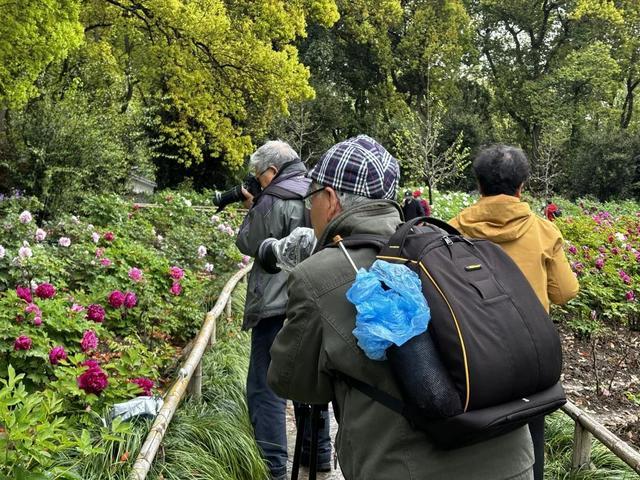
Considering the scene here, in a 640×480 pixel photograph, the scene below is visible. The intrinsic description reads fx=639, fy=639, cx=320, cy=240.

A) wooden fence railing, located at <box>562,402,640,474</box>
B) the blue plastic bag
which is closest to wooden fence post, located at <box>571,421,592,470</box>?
wooden fence railing, located at <box>562,402,640,474</box>

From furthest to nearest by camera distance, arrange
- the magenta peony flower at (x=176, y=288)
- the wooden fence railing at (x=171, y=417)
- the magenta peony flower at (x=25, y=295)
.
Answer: the magenta peony flower at (x=176, y=288), the magenta peony flower at (x=25, y=295), the wooden fence railing at (x=171, y=417)

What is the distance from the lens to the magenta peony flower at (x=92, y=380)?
10.2ft

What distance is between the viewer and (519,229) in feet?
9.17

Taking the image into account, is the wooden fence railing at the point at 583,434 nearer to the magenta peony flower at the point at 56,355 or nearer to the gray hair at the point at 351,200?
the gray hair at the point at 351,200

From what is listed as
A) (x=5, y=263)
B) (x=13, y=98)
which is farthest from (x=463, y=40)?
(x=5, y=263)

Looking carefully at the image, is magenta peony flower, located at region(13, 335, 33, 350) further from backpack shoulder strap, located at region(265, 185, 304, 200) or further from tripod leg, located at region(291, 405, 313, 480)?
tripod leg, located at region(291, 405, 313, 480)

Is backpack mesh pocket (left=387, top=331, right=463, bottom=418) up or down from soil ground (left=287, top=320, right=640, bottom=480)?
up

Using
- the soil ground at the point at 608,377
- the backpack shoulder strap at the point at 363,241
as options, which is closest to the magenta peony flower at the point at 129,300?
the backpack shoulder strap at the point at 363,241

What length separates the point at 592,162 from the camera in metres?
28.9

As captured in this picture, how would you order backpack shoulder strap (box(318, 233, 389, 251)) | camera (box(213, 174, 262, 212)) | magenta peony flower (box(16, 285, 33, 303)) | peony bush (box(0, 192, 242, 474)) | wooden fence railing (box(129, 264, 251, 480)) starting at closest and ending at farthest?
backpack shoulder strap (box(318, 233, 389, 251))
wooden fence railing (box(129, 264, 251, 480))
peony bush (box(0, 192, 242, 474))
camera (box(213, 174, 262, 212))
magenta peony flower (box(16, 285, 33, 303))

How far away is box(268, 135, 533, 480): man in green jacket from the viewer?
1.59 m

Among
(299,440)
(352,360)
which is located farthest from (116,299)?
(352,360)

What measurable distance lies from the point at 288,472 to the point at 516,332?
268 centimetres

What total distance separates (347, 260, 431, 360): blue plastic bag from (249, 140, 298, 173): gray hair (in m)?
2.07
